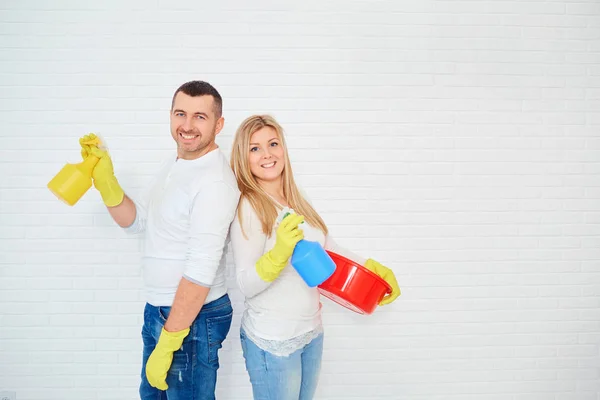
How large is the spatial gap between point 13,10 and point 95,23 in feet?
1.21

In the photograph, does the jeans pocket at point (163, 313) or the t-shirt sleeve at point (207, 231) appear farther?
the jeans pocket at point (163, 313)

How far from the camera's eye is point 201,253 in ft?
5.05

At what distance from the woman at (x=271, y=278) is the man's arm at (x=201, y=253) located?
0.26ft

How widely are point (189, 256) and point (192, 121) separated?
1.55 ft

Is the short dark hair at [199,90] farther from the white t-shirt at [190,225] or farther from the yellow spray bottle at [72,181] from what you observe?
the yellow spray bottle at [72,181]

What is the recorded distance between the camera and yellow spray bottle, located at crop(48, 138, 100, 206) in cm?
170

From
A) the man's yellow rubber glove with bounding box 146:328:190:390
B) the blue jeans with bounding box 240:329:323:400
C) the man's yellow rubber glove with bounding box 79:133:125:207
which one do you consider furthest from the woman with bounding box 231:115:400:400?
the man's yellow rubber glove with bounding box 79:133:125:207

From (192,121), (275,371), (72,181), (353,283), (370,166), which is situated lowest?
(275,371)

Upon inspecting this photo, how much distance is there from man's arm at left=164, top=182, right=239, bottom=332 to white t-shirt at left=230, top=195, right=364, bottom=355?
0.08 metres

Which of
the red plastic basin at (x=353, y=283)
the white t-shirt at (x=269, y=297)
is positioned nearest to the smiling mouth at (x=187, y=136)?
the white t-shirt at (x=269, y=297)

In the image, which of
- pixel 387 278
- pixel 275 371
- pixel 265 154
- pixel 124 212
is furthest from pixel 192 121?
pixel 387 278

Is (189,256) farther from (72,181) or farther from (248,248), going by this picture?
(72,181)

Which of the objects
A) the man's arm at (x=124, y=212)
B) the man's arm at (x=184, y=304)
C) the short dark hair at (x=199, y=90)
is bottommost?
the man's arm at (x=184, y=304)

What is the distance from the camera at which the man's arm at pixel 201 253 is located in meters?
1.54
